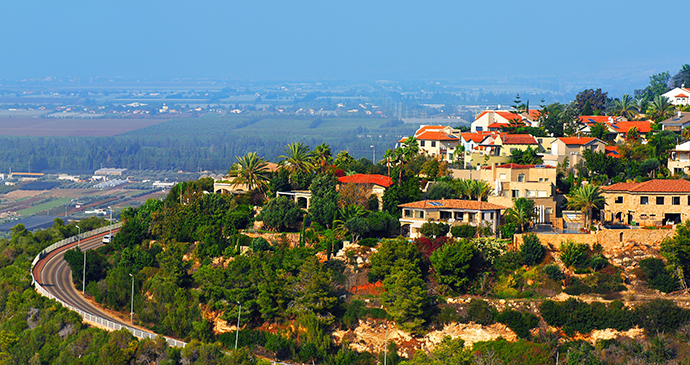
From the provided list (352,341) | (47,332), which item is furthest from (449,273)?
(47,332)

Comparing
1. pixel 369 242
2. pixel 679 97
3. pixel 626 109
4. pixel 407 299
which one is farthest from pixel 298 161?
pixel 679 97

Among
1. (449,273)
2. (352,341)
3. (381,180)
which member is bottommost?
(352,341)

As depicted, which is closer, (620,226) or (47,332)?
(47,332)

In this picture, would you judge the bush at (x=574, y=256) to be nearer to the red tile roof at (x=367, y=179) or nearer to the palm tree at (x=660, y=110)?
the red tile roof at (x=367, y=179)

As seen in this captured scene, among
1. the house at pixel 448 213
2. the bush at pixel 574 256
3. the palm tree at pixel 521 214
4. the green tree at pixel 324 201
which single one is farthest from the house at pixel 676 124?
the green tree at pixel 324 201

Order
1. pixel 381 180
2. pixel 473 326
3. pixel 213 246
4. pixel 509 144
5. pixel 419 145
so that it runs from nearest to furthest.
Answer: pixel 473 326, pixel 213 246, pixel 381 180, pixel 509 144, pixel 419 145

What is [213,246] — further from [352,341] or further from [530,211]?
[530,211]

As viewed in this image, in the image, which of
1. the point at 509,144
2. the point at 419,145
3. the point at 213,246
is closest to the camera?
the point at 213,246
